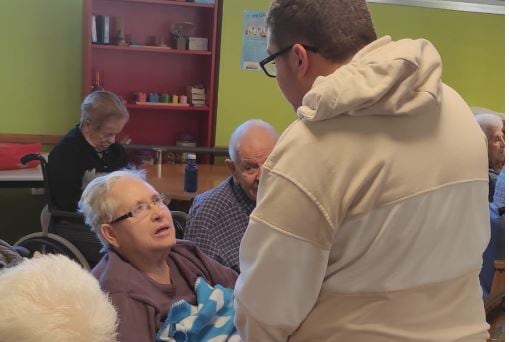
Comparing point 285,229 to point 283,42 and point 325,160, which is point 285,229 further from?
point 283,42

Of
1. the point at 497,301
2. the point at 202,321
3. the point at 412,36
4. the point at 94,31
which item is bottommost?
the point at 497,301

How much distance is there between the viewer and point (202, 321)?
166 cm

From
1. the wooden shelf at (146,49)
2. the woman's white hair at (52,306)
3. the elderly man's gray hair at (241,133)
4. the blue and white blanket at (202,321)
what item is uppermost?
the wooden shelf at (146,49)

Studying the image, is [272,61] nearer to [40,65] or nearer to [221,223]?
[221,223]

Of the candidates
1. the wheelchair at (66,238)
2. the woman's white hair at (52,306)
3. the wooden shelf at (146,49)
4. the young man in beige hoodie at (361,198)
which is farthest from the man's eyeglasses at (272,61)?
the wooden shelf at (146,49)

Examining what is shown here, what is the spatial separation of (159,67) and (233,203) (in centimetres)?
292

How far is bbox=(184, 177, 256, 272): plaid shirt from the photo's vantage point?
2184 mm

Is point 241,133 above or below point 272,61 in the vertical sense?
below

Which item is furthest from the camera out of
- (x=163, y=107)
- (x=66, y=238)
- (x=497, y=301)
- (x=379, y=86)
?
(x=163, y=107)

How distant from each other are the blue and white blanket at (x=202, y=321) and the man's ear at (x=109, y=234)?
0.97 ft

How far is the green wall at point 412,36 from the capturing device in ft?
16.2

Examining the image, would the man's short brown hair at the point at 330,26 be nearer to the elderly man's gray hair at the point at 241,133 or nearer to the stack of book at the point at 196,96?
the elderly man's gray hair at the point at 241,133

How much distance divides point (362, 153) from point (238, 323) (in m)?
0.41

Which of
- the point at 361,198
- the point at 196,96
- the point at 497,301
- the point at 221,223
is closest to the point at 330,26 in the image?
the point at 361,198
